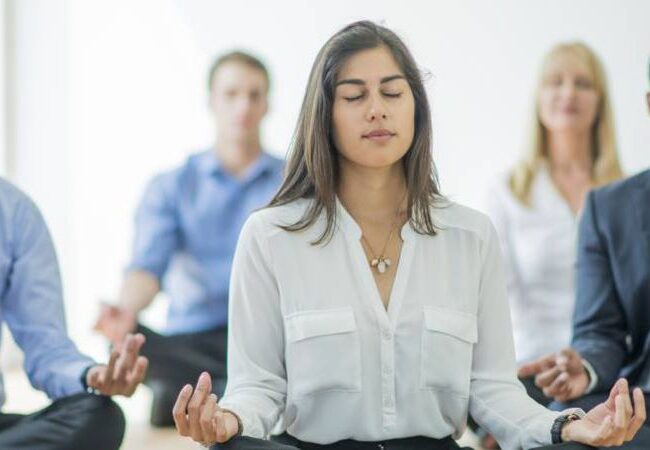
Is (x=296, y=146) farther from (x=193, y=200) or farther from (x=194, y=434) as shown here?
(x=193, y=200)

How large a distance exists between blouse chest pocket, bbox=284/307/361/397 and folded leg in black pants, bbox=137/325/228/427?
168 centimetres

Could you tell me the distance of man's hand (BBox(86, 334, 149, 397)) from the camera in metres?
2.43

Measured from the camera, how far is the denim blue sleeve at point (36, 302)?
2.65m

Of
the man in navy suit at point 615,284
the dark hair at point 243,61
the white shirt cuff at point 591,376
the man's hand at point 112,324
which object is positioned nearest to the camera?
the white shirt cuff at point 591,376

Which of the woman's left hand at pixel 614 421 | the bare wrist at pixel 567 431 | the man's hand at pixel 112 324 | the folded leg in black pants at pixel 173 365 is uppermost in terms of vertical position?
the woman's left hand at pixel 614 421

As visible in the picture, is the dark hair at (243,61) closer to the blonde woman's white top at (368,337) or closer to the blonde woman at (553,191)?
the blonde woman at (553,191)

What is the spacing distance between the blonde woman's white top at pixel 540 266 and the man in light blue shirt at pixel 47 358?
157cm

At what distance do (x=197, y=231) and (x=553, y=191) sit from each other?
1.25m

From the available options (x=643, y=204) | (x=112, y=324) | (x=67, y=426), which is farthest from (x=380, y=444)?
(x=112, y=324)

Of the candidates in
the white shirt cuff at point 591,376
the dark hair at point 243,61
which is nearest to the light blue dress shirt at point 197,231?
the dark hair at point 243,61

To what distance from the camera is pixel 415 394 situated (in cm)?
218

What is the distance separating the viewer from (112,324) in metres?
→ 3.54

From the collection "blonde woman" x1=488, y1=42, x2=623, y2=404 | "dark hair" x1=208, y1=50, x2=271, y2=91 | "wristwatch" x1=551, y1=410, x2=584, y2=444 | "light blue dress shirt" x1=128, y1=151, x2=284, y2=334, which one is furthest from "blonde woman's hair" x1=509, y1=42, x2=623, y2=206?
"wristwatch" x1=551, y1=410, x2=584, y2=444

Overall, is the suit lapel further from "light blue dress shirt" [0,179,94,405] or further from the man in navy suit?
"light blue dress shirt" [0,179,94,405]
